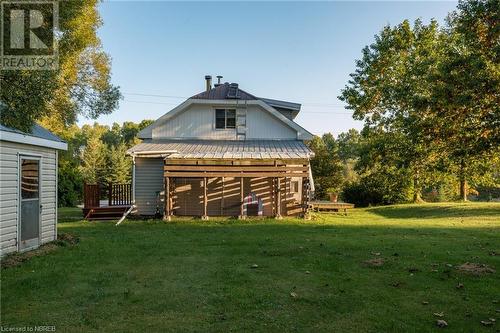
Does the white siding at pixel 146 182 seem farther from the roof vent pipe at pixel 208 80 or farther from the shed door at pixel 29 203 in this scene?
the shed door at pixel 29 203

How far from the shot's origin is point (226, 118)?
22.4 metres

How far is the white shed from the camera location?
28.7ft

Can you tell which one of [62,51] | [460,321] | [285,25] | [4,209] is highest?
[285,25]

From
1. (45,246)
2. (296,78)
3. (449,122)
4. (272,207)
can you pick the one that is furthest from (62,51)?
(296,78)

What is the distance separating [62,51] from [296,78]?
700 inches

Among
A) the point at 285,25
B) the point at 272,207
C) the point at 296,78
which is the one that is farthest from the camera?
the point at 296,78

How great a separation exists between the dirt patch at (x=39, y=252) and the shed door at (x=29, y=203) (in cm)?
31

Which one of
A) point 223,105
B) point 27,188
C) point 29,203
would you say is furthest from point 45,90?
point 223,105

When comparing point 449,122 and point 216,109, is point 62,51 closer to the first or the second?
point 449,122

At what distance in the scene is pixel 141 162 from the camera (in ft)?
67.1

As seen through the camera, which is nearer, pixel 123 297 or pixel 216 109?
pixel 123 297

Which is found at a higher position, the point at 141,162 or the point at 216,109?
the point at 216,109

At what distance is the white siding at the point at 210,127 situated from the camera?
22.3 metres

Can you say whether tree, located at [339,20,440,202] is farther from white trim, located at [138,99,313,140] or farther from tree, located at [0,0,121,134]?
tree, located at [0,0,121,134]
